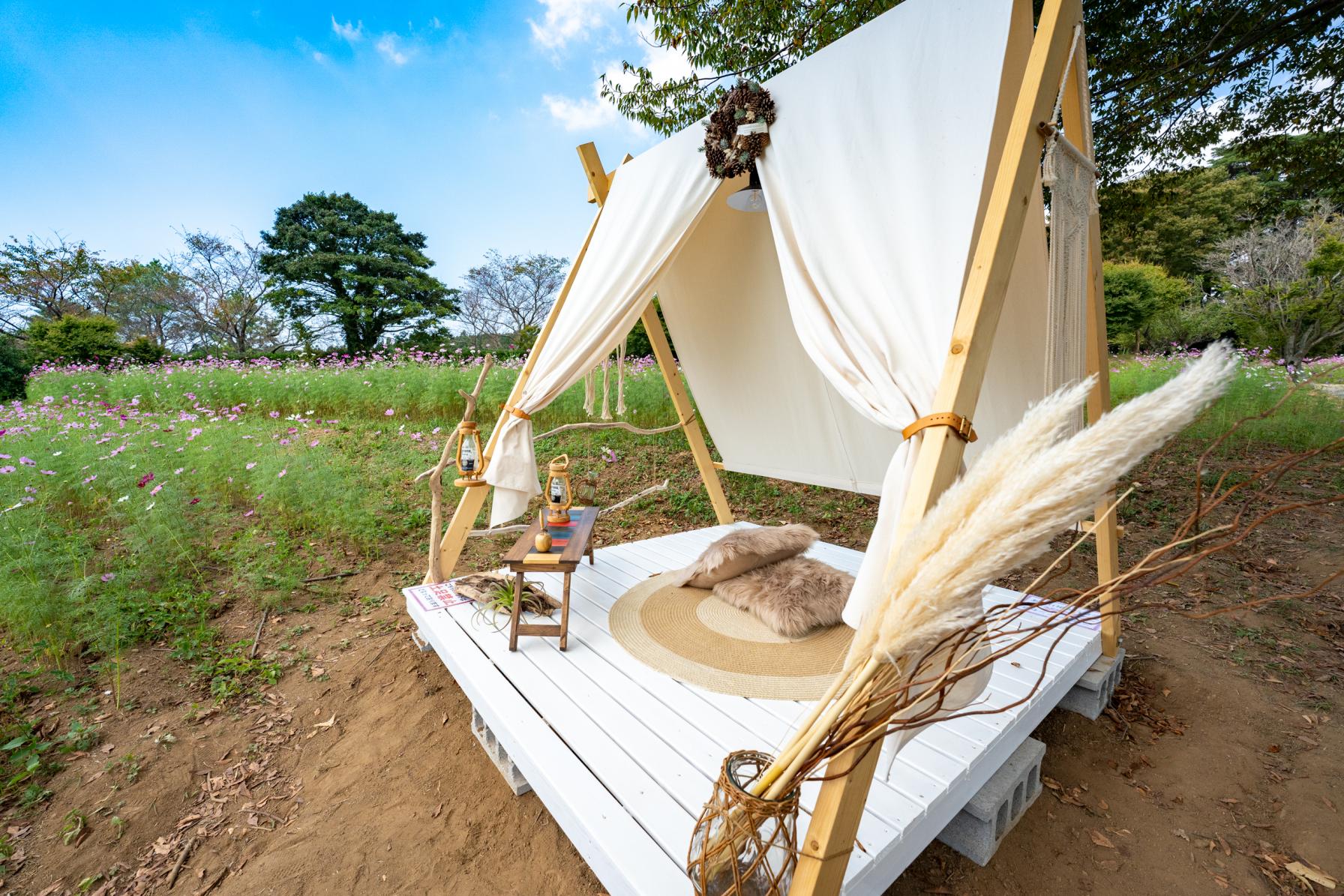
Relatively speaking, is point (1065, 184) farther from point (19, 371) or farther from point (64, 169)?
point (64, 169)

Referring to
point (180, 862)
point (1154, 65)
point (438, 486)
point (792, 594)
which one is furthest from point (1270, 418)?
point (180, 862)

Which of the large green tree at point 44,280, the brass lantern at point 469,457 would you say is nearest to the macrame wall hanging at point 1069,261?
the brass lantern at point 469,457

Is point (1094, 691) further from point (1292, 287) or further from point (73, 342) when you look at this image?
point (73, 342)

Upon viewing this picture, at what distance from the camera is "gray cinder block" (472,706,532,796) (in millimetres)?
1912

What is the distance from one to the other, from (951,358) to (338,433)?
20.1ft

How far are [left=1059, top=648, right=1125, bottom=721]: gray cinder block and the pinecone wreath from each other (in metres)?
2.42

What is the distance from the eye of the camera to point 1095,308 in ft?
6.63

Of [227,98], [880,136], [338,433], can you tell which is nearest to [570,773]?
[880,136]

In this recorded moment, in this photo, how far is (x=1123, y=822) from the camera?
1812 mm

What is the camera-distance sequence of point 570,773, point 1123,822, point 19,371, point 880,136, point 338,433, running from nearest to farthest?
point 570,773 < point 880,136 < point 1123,822 < point 338,433 < point 19,371

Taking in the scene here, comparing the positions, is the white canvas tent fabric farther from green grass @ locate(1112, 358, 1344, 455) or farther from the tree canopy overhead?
green grass @ locate(1112, 358, 1344, 455)

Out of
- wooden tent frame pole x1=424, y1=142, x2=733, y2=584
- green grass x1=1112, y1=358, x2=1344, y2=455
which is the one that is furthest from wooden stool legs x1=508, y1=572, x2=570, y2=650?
green grass x1=1112, y1=358, x2=1344, y2=455

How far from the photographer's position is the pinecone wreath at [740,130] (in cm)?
201

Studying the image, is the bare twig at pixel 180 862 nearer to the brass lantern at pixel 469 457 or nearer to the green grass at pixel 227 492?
the green grass at pixel 227 492
